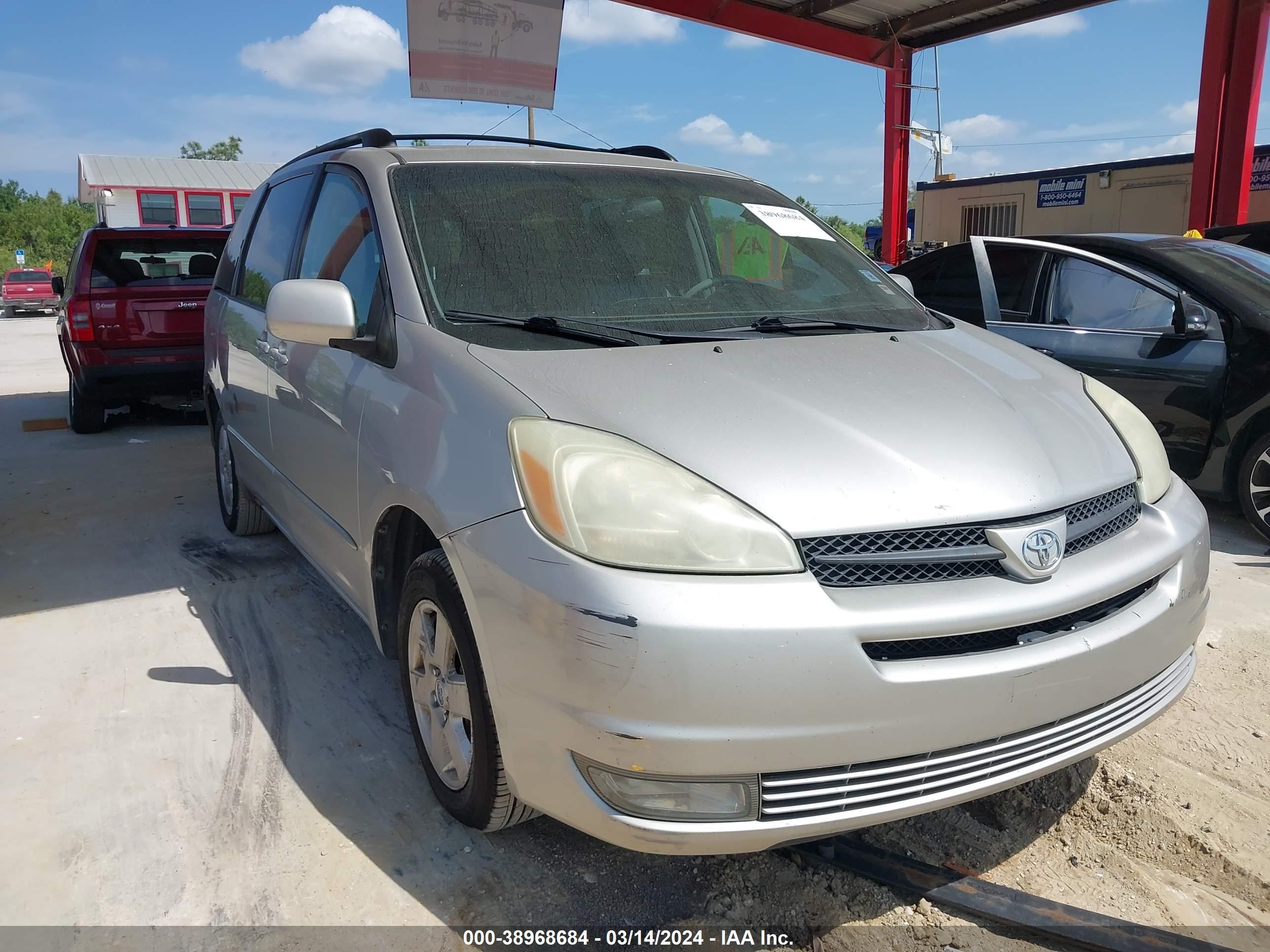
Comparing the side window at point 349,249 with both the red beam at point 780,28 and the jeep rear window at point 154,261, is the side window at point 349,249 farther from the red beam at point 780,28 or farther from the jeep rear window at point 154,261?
the red beam at point 780,28

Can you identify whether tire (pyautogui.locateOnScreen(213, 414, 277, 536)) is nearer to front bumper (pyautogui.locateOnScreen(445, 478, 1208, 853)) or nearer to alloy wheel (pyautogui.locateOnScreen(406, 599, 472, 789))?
alloy wheel (pyautogui.locateOnScreen(406, 599, 472, 789))

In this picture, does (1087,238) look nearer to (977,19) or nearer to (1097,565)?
(1097,565)

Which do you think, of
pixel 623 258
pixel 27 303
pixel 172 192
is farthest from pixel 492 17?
pixel 172 192

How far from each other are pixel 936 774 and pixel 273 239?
3.42 meters

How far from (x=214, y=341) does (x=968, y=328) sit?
353 centimetres

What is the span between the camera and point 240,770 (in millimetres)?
2789

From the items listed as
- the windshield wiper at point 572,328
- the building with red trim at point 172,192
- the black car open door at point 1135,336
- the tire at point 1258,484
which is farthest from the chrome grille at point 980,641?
the building with red trim at point 172,192

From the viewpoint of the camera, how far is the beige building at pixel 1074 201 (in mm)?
19172

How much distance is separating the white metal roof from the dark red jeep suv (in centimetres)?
3647

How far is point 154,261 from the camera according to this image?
27.5 ft

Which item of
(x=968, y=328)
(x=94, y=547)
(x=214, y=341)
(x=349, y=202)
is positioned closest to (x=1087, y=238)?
(x=968, y=328)

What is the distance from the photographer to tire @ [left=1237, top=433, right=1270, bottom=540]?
4781 millimetres

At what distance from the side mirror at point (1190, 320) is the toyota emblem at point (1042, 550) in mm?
3677

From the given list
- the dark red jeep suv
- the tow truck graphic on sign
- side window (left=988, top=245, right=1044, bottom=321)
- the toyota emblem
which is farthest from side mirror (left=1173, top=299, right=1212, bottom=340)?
the tow truck graphic on sign
